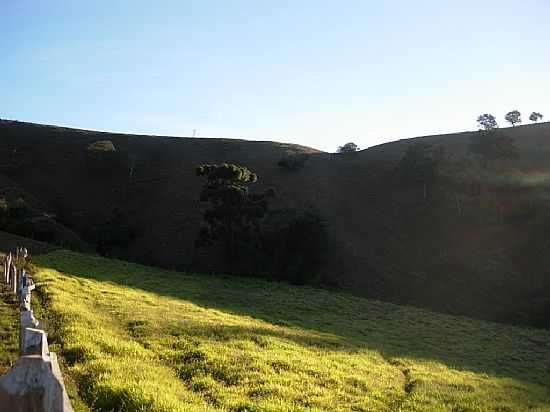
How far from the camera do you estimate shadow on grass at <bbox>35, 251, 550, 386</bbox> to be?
2353 centimetres

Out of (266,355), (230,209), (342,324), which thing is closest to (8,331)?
(266,355)

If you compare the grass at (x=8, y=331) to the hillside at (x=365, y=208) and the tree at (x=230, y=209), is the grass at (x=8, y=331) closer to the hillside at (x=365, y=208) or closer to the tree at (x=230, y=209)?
the tree at (x=230, y=209)

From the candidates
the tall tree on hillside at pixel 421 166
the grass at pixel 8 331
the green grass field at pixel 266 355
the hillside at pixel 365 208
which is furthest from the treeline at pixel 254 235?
the grass at pixel 8 331

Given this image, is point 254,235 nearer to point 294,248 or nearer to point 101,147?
point 294,248

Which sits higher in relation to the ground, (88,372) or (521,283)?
(88,372)

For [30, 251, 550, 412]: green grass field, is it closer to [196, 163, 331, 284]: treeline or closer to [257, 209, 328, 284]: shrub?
[196, 163, 331, 284]: treeline

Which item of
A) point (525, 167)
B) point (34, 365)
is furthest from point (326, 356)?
point (525, 167)

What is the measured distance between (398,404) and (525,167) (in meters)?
78.4

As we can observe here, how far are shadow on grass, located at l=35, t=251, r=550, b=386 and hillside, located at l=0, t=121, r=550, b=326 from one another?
14.7 m

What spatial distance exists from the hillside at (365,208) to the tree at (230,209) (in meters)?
5.41

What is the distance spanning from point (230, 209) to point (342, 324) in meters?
29.9

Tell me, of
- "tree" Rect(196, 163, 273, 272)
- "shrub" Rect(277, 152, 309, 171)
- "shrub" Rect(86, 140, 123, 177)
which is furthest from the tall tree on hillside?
"shrub" Rect(86, 140, 123, 177)

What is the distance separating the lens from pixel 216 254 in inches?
2645

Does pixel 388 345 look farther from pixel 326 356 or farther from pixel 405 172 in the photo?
pixel 405 172
